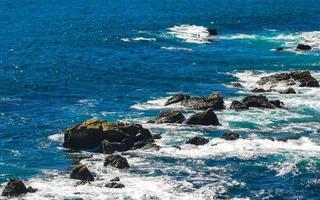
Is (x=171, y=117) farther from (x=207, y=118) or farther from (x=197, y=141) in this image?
(x=197, y=141)

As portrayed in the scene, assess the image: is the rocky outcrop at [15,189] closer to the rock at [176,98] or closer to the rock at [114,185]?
the rock at [114,185]

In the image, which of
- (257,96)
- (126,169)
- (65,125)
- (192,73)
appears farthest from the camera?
(192,73)

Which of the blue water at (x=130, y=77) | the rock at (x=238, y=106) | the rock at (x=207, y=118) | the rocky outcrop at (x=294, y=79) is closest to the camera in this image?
the blue water at (x=130, y=77)

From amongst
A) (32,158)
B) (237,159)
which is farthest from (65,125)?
(237,159)

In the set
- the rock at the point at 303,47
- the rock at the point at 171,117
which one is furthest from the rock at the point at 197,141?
the rock at the point at 303,47

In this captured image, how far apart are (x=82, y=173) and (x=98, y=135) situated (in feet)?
39.2

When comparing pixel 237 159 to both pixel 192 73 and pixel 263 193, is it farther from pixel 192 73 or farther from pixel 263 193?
pixel 192 73

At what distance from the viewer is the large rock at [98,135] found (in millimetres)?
85062

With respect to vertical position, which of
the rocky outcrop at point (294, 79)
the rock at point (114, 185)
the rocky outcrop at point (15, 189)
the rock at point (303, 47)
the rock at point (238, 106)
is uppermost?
the rock at point (303, 47)

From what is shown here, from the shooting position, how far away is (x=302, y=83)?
116375mm

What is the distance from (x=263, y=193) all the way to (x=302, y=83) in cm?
4895

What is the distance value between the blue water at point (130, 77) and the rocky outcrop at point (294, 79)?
6562 mm

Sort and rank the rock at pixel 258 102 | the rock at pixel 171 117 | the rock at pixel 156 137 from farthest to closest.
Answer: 1. the rock at pixel 258 102
2. the rock at pixel 171 117
3. the rock at pixel 156 137

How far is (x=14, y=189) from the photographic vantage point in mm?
69688
